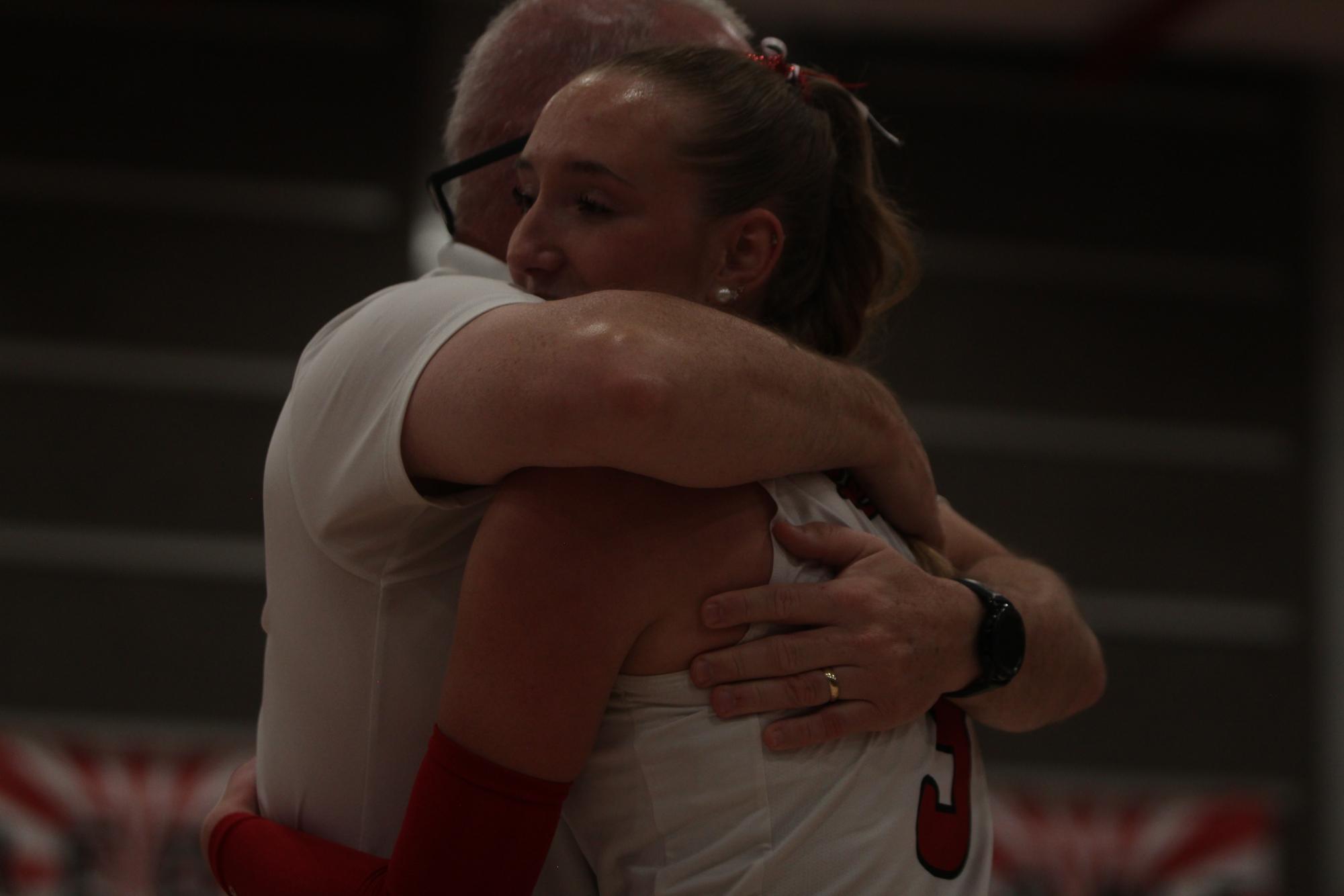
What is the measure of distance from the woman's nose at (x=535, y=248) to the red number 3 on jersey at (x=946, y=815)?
57cm

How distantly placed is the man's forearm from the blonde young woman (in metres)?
0.06

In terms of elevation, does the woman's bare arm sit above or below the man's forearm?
above

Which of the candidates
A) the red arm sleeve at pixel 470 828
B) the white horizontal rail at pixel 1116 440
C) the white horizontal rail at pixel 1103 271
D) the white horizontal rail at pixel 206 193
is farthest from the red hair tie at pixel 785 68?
the white horizontal rail at pixel 1103 271

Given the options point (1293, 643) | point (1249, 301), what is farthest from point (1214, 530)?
point (1249, 301)

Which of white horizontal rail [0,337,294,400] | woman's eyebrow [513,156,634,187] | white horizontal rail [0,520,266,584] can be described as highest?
woman's eyebrow [513,156,634,187]

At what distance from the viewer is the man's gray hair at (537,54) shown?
170 cm

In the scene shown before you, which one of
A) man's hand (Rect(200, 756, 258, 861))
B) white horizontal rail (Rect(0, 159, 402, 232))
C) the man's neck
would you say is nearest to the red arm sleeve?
man's hand (Rect(200, 756, 258, 861))

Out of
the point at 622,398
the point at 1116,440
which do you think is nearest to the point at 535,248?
the point at 622,398

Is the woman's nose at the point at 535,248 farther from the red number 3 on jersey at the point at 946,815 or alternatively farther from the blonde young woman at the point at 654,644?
the red number 3 on jersey at the point at 946,815

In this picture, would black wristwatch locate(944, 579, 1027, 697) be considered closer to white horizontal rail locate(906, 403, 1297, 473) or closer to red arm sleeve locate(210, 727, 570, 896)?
red arm sleeve locate(210, 727, 570, 896)

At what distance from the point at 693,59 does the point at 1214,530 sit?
17.4ft

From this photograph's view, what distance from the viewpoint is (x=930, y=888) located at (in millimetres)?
1235

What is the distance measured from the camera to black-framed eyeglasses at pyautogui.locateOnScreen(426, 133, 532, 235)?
5.30 feet

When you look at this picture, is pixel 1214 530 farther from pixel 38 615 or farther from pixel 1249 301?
pixel 38 615
